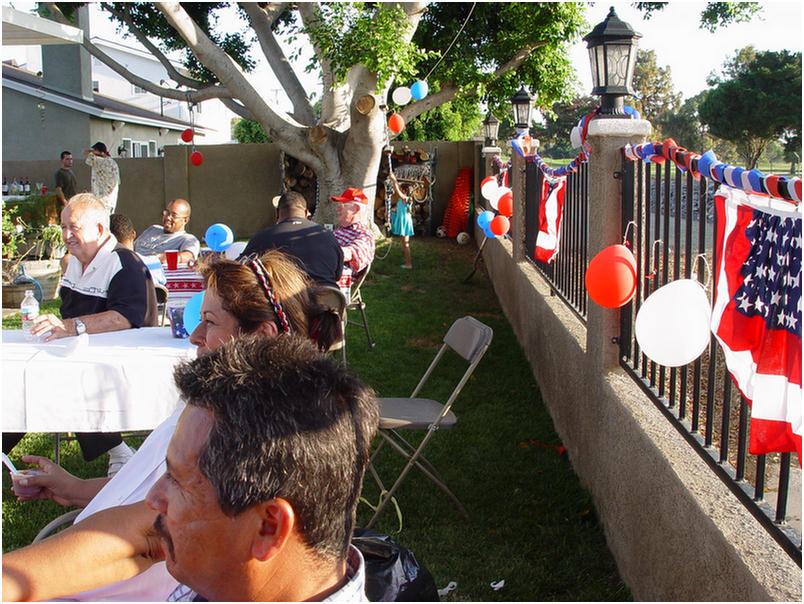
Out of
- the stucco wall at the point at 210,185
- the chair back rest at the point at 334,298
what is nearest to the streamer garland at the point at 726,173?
the chair back rest at the point at 334,298

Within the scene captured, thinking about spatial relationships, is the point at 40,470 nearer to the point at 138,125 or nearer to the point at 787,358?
the point at 787,358

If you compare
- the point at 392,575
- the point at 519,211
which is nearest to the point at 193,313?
the point at 392,575

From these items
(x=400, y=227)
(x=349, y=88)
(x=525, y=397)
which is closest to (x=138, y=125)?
(x=349, y=88)

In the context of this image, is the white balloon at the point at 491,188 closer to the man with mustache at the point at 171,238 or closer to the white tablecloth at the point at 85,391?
the man with mustache at the point at 171,238

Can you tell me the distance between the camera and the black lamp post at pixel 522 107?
959cm

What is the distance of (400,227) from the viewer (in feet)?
37.2

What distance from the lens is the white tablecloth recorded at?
330 cm

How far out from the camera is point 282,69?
1485 cm

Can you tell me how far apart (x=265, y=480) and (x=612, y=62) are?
3143 mm

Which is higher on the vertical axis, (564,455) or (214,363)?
(214,363)

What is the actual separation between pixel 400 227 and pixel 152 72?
36602 millimetres

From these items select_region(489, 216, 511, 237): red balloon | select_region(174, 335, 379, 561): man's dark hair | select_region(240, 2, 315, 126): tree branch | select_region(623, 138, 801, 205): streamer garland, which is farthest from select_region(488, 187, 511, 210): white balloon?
select_region(240, 2, 315, 126): tree branch

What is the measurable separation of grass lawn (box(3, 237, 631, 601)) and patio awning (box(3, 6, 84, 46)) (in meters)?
2.96

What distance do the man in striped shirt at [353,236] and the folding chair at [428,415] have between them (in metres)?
2.57
